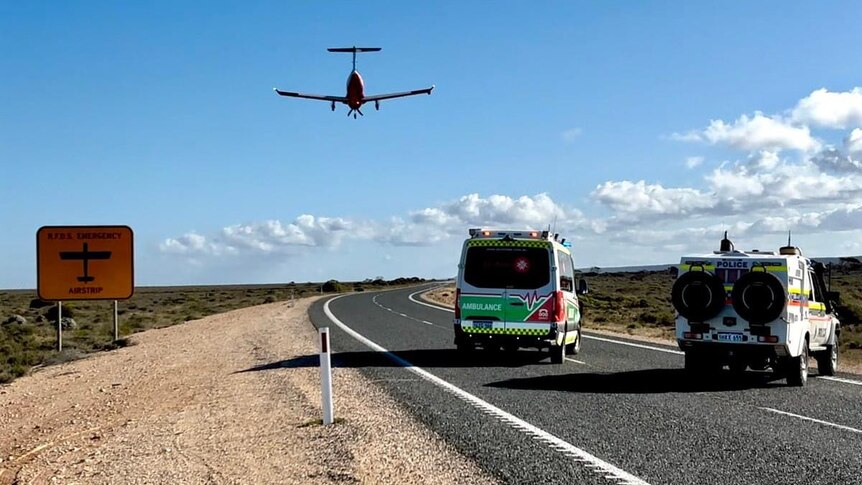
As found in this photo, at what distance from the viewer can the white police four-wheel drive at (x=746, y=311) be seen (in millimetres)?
13984

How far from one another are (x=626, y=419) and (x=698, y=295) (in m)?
4.46

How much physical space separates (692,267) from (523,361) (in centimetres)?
484

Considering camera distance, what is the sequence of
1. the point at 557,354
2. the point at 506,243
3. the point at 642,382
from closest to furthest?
the point at 642,382, the point at 506,243, the point at 557,354

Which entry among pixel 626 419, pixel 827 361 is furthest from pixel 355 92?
pixel 626 419

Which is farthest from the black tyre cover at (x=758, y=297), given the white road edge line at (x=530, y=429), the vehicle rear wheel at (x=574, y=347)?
the vehicle rear wheel at (x=574, y=347)

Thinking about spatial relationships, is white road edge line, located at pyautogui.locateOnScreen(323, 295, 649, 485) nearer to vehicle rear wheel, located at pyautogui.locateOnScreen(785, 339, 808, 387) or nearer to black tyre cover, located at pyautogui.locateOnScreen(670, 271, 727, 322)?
black tyre cover, located at pyautogui.locateOnScreen(670, 271, 727, 322)

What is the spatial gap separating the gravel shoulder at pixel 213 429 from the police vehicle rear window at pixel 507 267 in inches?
127

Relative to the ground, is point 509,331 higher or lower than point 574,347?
higher

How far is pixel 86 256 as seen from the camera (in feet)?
78.3

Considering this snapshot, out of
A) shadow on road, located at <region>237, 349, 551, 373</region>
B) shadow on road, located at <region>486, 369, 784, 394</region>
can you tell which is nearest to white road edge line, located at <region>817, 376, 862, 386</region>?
shadow on road, located at <region>486, 369, 784, 394</region>

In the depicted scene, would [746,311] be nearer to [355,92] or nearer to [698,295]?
[698,295]

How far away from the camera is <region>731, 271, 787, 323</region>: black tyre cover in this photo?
45.7 feet

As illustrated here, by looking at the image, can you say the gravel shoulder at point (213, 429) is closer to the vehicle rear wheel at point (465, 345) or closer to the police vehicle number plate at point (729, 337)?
the vehicle rear wheel at point (465, 345)

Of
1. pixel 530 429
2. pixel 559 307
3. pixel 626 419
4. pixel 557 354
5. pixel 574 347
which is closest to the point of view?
pixel 530 429
